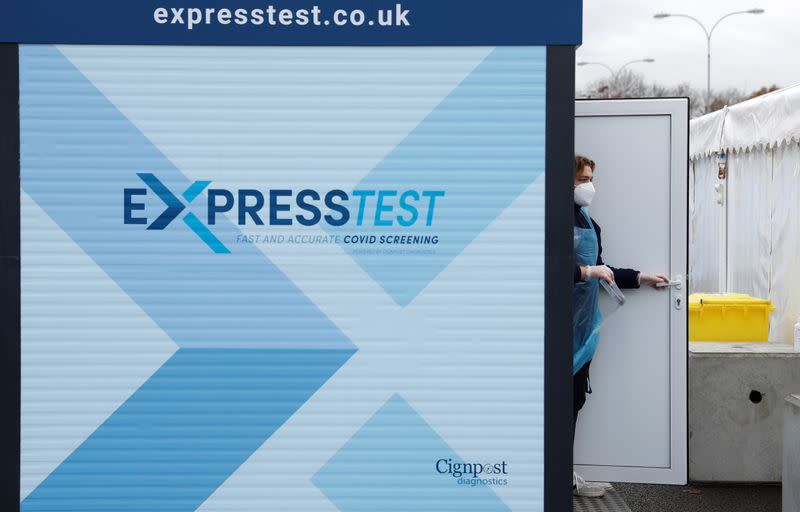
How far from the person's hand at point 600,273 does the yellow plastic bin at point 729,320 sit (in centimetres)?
252

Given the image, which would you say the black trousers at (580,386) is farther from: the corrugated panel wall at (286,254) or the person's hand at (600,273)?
the corrugated panel wall at (286,254)

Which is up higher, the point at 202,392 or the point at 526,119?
the point at 526,119

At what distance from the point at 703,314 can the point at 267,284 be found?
4.26m

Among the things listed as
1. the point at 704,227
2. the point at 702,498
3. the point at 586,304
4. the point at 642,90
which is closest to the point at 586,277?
the point at 586,304

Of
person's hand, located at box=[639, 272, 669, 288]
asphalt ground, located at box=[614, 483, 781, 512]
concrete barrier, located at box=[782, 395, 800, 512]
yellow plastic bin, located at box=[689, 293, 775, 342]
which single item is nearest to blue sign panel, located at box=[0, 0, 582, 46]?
person's hand, located at box=[639, 272, 669, 288]

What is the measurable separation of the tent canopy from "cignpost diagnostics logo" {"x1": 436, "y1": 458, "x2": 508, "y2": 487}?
4876mm

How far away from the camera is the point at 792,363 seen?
6.64 metres

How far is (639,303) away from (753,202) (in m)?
4.54

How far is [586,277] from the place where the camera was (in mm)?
4988

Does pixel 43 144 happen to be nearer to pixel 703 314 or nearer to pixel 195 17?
pixel 195 17

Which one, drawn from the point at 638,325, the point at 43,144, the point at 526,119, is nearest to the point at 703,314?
the point at 638,325

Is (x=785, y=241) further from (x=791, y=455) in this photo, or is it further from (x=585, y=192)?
(x=585, y=192)

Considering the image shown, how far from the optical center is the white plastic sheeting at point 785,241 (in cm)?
807

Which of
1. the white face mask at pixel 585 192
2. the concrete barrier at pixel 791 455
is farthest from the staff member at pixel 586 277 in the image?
the concrete barrier at pixel 791 455
